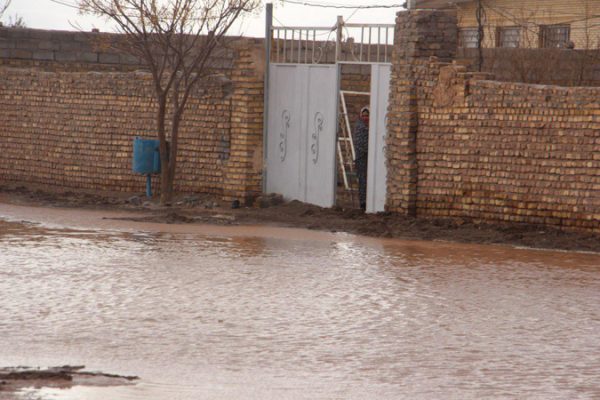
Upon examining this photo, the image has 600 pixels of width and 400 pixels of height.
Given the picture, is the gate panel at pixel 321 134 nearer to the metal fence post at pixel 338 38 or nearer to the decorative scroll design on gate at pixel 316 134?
the decorative scroll design on gate at pixel 316 134

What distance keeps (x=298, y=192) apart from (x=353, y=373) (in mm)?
9907

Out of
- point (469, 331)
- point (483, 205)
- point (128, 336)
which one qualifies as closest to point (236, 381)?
point (128, 336)

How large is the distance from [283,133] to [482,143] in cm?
370

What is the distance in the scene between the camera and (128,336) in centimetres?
768

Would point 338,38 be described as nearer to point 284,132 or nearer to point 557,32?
point 284,132

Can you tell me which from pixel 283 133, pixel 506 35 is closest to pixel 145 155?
pixel 283 133

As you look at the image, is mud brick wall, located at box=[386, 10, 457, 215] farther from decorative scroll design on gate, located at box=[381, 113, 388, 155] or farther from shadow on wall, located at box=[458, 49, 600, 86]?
shadow on wall, located at box=[458, 49, 600, 86]

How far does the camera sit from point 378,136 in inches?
608

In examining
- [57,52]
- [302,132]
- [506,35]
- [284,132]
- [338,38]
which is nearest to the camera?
[338,38]

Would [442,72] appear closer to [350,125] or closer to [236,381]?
[350,125]

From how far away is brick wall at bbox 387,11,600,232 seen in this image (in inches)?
520

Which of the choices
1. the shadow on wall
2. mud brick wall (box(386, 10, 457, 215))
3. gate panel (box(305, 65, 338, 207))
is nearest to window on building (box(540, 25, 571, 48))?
the shadow on wall

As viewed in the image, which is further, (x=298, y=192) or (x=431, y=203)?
(x=298, y=192)

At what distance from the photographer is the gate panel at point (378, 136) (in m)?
15.4
